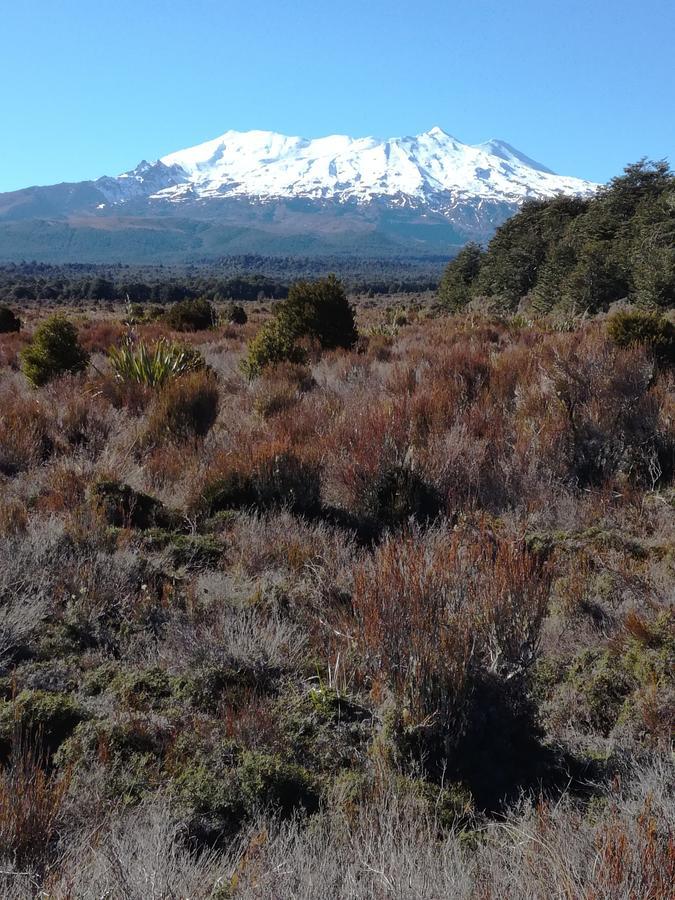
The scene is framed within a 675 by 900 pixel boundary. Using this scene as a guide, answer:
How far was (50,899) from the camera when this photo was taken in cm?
152

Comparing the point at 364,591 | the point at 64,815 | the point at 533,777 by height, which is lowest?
the point at 533,777

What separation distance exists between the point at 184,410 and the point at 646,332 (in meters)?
6.46

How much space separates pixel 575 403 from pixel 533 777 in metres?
4.08

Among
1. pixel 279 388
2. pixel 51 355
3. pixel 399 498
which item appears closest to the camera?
pixel 399 498

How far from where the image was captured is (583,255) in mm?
27328

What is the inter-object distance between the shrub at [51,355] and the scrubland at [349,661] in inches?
158

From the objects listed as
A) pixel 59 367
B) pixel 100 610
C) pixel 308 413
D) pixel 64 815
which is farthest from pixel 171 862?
pixel 59 367

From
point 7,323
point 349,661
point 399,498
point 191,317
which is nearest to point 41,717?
point 349,661

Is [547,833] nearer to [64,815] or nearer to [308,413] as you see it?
[64,815]

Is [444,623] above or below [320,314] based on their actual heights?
below

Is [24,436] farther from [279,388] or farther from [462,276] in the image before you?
[462,276]

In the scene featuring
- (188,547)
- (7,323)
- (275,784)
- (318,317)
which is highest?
(318,317)

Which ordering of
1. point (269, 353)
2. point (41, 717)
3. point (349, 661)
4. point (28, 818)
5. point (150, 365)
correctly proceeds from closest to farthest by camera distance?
point (28, 818) < point (41, 717) < point (349, 661) < point (150, 365) < point (269, 353)

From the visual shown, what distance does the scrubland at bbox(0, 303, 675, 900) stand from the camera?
1.75m
